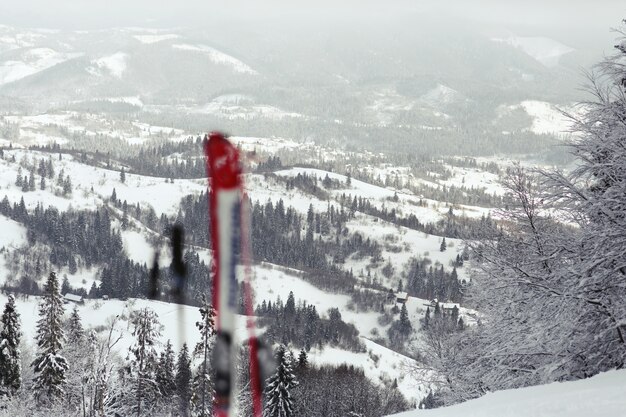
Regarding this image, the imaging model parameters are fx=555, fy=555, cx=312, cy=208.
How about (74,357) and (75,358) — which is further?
(74,357)

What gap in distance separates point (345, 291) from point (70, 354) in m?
119

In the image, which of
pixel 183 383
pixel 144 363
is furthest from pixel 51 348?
pixel 183 383

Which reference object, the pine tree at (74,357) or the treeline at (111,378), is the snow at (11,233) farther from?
the pine tree at (74,357)

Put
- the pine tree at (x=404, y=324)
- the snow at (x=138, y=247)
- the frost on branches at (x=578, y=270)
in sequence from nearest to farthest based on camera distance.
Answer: the frost on branches at (x=578, y=270), the pine tree at (x=404, y=324), the snow at (x=138, y=247)

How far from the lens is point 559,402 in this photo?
951 centimetres

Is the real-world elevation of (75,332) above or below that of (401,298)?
above

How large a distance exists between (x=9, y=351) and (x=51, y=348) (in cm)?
332

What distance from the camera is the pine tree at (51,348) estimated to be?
49.5 meters

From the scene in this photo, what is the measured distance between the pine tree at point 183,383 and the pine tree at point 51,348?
17359mm

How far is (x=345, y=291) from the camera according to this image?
551 ft

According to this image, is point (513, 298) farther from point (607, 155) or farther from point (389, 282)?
point (389, 282)

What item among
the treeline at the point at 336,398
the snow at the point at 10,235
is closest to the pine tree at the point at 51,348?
the treeline at the point at 336,398

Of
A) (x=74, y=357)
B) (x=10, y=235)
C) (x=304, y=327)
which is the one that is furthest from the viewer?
(x=10, y=235)

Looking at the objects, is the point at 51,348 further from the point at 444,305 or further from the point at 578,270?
the point at 444,305
